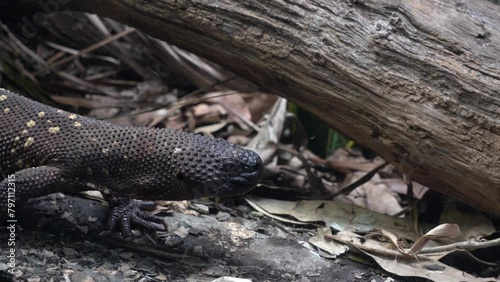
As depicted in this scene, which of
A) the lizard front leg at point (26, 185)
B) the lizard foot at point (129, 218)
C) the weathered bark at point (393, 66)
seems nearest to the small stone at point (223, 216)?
the lizard foot at point (129, 218)

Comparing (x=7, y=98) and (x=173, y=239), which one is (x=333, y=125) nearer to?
(x=173, y=239)

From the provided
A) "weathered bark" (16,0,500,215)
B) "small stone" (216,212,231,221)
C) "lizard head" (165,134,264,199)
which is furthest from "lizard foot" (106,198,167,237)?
"weathered bark" (16,0,500,215)

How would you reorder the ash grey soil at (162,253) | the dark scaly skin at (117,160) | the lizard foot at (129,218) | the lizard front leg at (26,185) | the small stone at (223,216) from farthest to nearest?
the small stone at (223,216)
the lizard foot at (129,218)
the dark scaly skin at (117,160)
the lizard front leg at (26,185)
the ash grey soil at (162,253)

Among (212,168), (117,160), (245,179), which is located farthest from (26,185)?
(245,179)

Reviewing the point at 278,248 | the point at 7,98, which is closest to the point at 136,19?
the point at 7,98

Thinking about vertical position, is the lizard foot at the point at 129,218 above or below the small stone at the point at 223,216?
above

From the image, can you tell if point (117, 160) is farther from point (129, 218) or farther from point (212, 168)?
point (212, 168)

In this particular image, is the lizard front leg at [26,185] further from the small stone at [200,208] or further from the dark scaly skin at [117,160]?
the small stone at [200,208]
